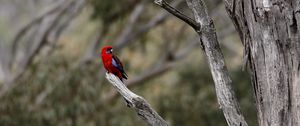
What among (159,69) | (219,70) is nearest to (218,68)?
(219,70)

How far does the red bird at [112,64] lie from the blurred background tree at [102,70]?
483 centimetres

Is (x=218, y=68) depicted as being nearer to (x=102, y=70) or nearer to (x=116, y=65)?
(x=116, y=65)

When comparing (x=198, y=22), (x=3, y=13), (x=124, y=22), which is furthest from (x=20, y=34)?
(x=3, y=13)

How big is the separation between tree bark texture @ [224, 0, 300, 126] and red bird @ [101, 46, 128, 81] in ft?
5.19

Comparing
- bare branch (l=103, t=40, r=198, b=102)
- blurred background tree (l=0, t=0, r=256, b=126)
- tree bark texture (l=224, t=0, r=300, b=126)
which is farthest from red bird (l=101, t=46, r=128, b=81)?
bare branch (l=103, t=40, r=198, b=102)

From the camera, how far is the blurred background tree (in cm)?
1109

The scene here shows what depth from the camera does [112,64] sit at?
229 inches

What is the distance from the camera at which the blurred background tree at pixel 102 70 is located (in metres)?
11.1

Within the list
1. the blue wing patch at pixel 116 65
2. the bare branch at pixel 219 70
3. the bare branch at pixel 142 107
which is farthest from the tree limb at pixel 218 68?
the blue wing patch at pixel 116 65

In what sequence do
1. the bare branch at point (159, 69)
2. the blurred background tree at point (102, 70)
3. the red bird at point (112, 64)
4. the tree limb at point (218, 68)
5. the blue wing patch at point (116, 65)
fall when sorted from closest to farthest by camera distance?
1. the tree limb at point (218, 68)
2. the red bird at point (112, 64)
3. the blue wing patch at point (116, 65)
4. the blurred background tree at point (102, 70)
5. the bare branch at point (159, 69)

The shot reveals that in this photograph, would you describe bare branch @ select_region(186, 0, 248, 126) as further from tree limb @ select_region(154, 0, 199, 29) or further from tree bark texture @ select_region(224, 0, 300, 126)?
tree bark texture @ select_region(224, 0, 300, 126)

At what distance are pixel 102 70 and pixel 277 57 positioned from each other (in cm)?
862

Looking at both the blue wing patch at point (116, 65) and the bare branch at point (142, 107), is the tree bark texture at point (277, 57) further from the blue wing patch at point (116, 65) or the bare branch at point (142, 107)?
the blue wing patch at point (116, 65)

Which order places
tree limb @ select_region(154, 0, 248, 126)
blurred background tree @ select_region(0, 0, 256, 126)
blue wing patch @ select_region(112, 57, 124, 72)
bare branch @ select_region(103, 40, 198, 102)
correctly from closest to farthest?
tree limb @ select_region(154, 0, 248, 126) < blue wing patch @ select_region(112, 57, 124, 72) < blurred background tree @ select_region(0, 0, 256, 126) < bare branch @ select_region(103, 40, 198, 102)
